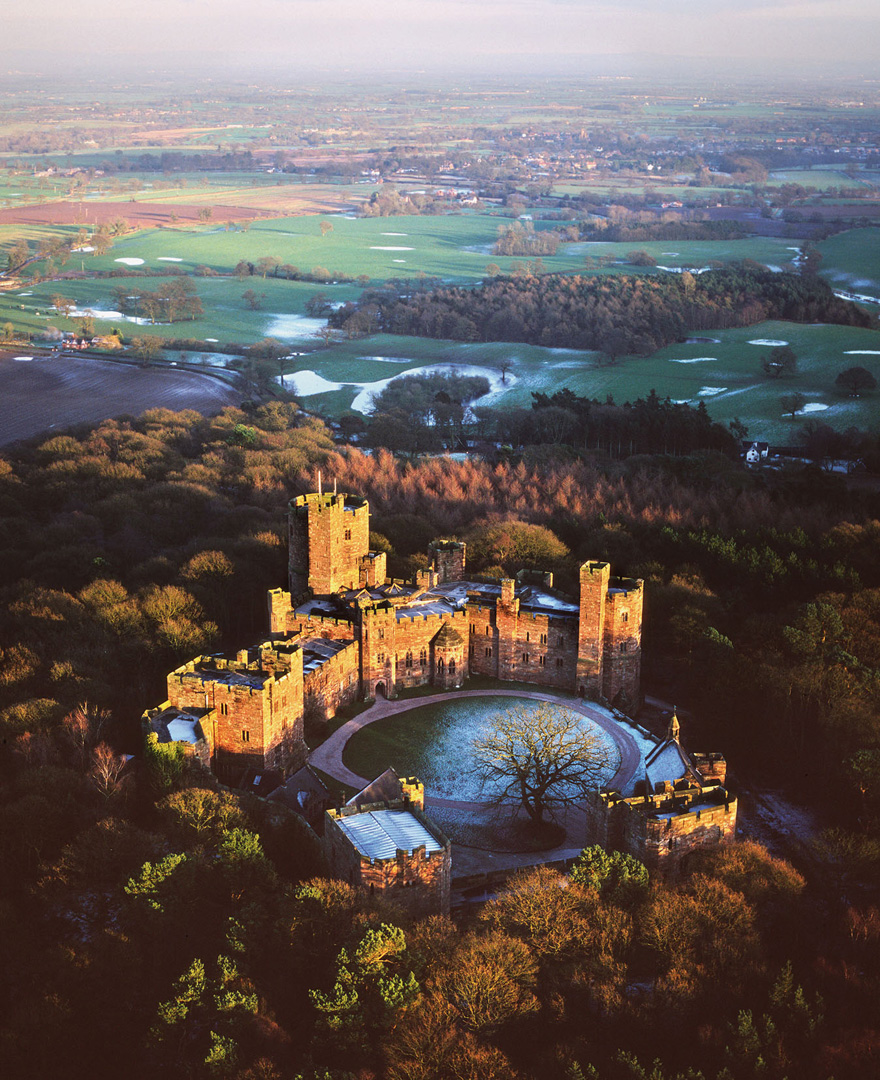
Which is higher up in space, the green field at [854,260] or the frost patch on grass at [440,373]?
the green field at [854,260]

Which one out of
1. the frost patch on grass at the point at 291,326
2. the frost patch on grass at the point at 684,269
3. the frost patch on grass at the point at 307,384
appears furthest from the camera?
the frost patch on grass at the point at 684,269

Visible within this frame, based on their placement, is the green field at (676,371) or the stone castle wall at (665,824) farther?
the green field at (676,371)

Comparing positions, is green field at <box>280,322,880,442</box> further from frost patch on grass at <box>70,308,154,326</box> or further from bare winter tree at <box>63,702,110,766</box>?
bare winter tree at <box>63,702,110,766</box>

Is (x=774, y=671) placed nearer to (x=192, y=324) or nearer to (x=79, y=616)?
(x=79, y=616)

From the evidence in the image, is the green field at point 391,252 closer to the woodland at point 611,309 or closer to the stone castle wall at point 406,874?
the woodland at point 611,309

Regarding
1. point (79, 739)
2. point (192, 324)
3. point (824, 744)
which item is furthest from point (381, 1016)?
point (192, 324)

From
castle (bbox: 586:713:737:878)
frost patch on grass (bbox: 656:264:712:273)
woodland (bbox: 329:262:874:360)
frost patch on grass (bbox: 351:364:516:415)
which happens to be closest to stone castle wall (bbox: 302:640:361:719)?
castle (bbox: 586:713:737:878)

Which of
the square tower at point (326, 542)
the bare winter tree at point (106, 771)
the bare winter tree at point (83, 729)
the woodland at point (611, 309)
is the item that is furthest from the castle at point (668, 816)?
the woodland at point (611, 309)

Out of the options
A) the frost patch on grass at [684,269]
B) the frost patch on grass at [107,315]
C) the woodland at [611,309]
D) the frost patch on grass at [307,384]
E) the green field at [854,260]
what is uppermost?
the green field at [854,260]
